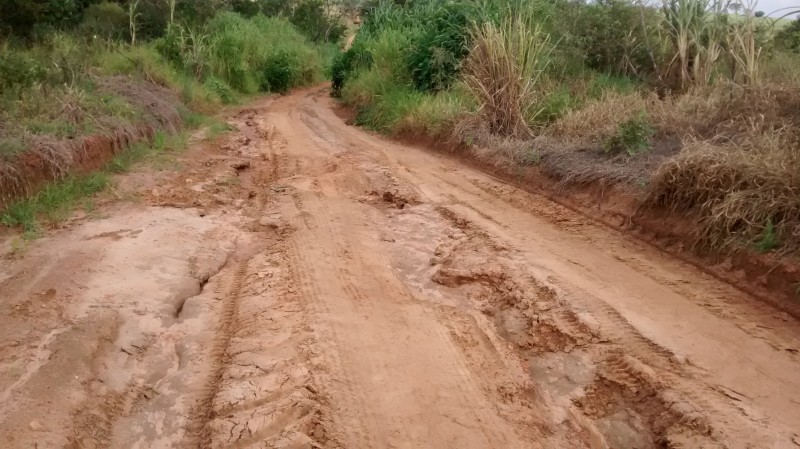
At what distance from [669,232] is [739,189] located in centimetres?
59

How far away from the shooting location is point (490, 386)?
10.4 ft

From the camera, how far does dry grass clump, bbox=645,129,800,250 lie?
411cm

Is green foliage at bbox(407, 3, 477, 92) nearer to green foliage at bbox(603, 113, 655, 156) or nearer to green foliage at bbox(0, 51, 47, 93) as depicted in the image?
green foliage at bbox(603, 113, 655, 156)

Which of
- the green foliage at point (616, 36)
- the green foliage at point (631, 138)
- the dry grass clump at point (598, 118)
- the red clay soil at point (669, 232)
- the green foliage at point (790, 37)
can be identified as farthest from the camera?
the green foliage at point (616, 36)

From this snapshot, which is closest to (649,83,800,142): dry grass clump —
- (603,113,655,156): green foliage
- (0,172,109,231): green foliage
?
(603,113,655,156): green foliage

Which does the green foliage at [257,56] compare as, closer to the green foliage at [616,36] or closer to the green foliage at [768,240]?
the green foliage at [616,36]

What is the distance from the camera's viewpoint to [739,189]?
4.44m

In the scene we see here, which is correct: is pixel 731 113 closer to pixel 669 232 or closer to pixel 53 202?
pixel 669 232

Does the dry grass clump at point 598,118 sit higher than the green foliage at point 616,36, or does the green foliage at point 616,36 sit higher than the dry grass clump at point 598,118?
the green foliage at point 616,36

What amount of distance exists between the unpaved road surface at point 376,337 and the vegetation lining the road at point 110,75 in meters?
0.87

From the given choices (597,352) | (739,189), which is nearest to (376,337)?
(597,352)

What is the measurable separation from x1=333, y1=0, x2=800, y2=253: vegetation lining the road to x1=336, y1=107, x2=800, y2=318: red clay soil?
80 millimetres

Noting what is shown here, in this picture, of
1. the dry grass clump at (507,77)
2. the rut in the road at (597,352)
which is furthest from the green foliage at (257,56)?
the rut in the road at (597,352)

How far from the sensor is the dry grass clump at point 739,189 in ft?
13.5
